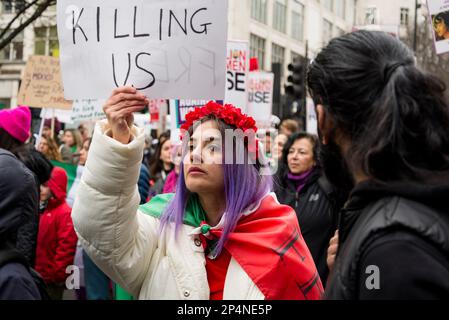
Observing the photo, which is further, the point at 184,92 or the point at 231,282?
the point at 184,92

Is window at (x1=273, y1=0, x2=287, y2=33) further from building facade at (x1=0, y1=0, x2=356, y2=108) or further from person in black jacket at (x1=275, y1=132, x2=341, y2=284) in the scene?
person in black jacket at (x1=275, y1=132, x2=341, y2=284)

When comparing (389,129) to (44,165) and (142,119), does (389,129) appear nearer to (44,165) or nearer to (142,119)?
(44,165)

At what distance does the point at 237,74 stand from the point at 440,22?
2.70 m

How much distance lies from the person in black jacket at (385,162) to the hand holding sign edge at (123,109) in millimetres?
902

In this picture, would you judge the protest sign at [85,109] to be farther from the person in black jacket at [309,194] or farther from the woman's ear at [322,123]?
the woman's ear at [322,123]

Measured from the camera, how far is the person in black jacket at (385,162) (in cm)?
150

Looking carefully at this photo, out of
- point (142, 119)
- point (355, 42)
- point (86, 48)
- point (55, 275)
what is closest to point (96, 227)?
point (86, 48)

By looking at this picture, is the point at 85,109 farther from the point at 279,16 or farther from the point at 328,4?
the point at 279,16

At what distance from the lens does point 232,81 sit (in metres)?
6.62

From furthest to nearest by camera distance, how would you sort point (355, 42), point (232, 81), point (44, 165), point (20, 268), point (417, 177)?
point (232, 81)
point (44, 165)
point (20, 268)
point (355, 42)
point (417, 177)

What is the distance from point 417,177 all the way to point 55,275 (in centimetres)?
477

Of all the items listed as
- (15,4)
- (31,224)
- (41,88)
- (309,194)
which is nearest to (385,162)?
(31,224)

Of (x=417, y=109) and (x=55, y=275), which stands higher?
(x=417, y=109)

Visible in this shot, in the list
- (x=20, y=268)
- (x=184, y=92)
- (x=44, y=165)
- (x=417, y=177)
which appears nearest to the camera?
(x=417, y=177)
